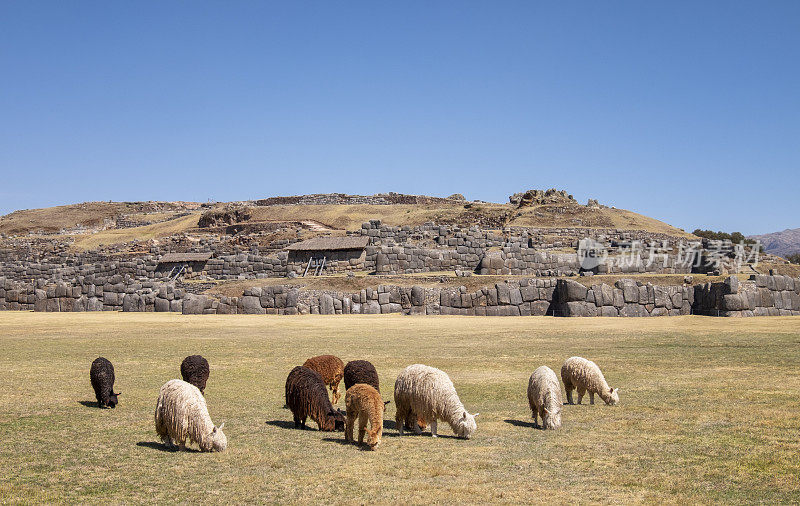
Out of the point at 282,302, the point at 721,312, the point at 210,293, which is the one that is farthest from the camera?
the point at 210,293

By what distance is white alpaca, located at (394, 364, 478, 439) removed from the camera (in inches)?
397

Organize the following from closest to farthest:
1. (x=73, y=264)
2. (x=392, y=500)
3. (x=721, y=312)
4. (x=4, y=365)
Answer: (x=392, y=500)
(x=4, y=365)
(x=721, y=312)
(x=73, y=264)

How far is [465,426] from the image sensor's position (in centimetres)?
1004

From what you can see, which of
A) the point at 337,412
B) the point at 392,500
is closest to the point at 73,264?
the point at 337,412

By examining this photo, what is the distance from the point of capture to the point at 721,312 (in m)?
32.6

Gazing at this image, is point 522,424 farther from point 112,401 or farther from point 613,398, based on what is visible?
point 112,401

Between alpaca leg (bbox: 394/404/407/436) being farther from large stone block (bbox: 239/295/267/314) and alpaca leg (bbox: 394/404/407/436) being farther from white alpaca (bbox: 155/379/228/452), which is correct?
large stone block (bbox: 239/295/267/314)

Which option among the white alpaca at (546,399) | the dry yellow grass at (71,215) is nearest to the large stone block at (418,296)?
the white alpaca at (546,399)

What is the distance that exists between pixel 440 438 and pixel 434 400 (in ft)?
1.89

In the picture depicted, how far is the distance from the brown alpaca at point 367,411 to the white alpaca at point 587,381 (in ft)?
14.4

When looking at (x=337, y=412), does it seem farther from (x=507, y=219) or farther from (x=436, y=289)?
(x=507, y=219)

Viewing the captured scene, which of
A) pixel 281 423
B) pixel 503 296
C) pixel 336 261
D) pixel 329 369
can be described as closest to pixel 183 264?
pixel 336 261

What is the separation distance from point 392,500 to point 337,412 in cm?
374

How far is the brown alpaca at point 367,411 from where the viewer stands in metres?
9.54
